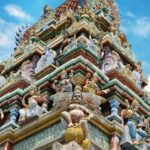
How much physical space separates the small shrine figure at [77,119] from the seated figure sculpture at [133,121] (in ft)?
5.91

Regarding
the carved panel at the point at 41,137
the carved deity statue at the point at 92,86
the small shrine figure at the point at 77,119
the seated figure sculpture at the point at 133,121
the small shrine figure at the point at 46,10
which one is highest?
the small shrine figure at the point at 46,10

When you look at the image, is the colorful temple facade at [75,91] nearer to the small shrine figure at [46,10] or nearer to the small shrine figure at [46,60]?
the small shrine figure at [46,60]

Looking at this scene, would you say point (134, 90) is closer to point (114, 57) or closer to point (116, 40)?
point (114, 57)

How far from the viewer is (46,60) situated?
1686 cm

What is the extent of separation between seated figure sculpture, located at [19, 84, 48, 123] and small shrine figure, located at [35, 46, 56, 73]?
1.90 metres

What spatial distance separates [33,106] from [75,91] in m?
1.98

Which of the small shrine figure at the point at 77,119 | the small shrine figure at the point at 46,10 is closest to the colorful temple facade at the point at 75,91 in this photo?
the small shrine figure at the point at 77,119

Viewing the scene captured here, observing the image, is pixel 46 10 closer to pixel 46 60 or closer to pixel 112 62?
pixel 46 60

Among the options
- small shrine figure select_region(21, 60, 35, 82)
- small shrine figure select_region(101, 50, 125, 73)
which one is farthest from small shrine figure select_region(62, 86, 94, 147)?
small shrine figure select_region(21, 60, 35, 82)

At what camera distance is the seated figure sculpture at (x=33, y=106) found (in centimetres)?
1366

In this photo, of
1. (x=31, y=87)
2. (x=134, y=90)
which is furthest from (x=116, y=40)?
(x=31, y=87)

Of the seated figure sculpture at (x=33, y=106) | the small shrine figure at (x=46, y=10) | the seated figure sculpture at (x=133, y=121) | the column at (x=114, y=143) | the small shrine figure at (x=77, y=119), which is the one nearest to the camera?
the small shrine figure at (x=77, y=119)

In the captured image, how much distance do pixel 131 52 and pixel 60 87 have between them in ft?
20.0

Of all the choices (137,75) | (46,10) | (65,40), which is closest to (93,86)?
(65,40)
